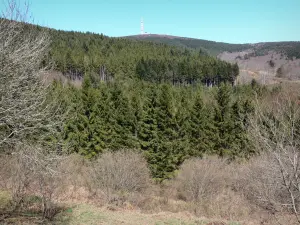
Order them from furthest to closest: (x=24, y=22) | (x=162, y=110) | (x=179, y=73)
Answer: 1. (x=179, y=73)
2. (x=162, y=110)
3. (x=24, y=22)

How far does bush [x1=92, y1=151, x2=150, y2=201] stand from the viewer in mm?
18944

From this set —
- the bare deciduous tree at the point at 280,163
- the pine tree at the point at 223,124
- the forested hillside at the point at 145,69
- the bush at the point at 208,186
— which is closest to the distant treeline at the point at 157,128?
the pine tree at the point at 223,124

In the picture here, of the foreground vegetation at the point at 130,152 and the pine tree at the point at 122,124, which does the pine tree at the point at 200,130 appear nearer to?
the foreground vegetation at the point at 130,152

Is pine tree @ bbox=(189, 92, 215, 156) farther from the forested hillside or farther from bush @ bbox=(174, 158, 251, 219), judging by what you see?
the forested hillside

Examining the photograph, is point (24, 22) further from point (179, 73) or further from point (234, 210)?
point (179, 73)

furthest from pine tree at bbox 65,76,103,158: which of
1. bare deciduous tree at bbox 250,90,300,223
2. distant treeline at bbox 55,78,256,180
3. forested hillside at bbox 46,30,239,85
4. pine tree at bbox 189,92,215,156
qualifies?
forested hillside at bbox 46,30,239,85

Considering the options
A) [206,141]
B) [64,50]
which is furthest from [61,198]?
[64,50]

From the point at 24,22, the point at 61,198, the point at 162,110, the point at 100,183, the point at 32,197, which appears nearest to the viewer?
the point at 24,22

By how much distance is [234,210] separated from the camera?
16469mm

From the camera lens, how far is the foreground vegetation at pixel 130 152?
8.30m

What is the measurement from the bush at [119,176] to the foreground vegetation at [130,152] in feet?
0.26

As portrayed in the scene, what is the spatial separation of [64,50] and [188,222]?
90391 mm

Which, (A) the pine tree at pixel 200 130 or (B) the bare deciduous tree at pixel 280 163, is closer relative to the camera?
(B) the bare deciduous tree at pixel 280 163

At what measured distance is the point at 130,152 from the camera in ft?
81.4
